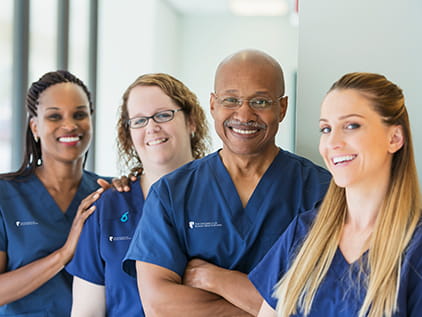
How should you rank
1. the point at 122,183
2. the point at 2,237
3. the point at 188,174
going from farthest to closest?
the point at 2,237 → the point at 122,183 → the point at 188,174

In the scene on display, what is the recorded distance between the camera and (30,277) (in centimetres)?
197

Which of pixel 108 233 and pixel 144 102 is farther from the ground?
pixel 144 102

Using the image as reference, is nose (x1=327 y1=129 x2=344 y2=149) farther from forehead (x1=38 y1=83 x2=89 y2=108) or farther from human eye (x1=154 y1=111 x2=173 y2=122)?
forehead (x1=38 y1=83 x2=89 y2=108)

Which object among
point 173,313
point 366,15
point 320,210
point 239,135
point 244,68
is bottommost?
point 173,313

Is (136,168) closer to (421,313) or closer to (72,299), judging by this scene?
(72,299)

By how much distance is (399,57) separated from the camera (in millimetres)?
1833

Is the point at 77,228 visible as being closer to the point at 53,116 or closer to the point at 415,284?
the point at 53,116

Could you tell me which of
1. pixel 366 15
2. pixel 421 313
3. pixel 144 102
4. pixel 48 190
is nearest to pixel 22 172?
pixel 48 190

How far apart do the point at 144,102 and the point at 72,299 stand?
2.63 feet

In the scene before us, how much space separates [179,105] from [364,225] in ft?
2.93

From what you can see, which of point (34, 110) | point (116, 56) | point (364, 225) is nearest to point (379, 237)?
point (364, 225)

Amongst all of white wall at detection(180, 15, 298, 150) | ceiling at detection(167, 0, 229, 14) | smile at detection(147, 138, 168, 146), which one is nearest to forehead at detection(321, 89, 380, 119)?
smile at detection(147, 138, 168, 146)

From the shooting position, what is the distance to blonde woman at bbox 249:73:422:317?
122cm

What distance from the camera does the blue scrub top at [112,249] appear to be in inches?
69.2
